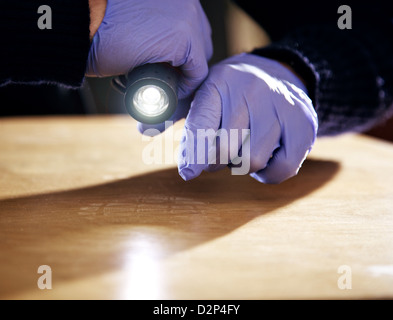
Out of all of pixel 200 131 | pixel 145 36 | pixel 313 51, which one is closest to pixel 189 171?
pixel 200 131

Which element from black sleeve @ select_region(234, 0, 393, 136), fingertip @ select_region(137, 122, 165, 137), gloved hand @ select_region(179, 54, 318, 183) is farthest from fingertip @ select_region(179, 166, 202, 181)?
black sleeve @ select_region(234, 0, 393, 136)

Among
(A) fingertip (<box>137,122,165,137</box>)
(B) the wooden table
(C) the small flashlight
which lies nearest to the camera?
(B) the wooden table

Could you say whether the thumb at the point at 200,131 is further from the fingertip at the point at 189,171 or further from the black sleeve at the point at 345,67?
the black sleeve at the point at 345,67

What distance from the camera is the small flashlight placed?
45 centimetres

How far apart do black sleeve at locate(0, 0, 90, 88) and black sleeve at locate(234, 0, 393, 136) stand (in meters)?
0.30

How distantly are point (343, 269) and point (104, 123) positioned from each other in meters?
1.06

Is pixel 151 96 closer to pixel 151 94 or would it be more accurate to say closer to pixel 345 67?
pixel 151 94

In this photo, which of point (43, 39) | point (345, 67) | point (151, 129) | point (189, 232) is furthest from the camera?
point (345, 67)

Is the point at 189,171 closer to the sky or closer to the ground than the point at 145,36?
closer to the ground

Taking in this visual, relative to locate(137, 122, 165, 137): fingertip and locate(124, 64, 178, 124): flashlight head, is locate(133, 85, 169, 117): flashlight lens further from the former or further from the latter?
locate(137, 122, 165, 137): fingertip

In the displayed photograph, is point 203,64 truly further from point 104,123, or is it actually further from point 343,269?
point 104,123

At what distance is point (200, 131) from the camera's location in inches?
19.3

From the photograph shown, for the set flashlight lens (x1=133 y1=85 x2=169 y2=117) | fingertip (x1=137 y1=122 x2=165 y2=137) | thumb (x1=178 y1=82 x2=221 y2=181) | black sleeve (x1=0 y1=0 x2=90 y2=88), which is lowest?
fingertip (x1=137 y1=122 x2=165 y2=137)
